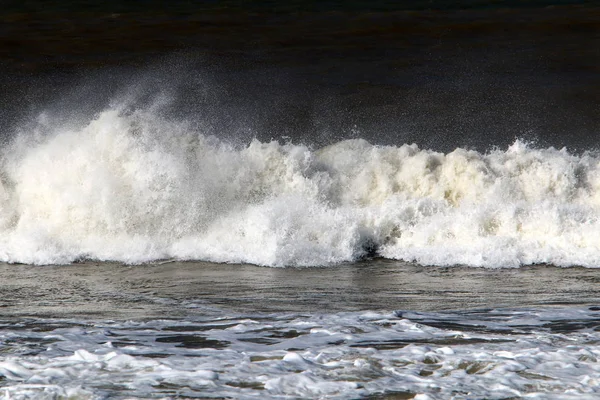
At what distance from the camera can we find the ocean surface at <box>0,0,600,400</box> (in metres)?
5.84

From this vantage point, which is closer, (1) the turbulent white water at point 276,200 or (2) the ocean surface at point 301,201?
(2) the ocean surface at point 301,201

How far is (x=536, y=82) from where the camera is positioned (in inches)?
632

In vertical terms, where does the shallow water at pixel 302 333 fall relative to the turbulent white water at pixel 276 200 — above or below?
below

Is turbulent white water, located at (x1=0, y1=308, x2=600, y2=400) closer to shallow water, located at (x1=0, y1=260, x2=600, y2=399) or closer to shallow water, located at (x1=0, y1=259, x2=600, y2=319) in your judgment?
shallow water, located at (x1=0, y1=260, x2=600, y2=399)

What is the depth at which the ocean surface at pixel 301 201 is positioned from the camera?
5.84 m

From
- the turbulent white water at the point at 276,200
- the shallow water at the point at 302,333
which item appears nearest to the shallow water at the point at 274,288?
the shallow water at the point at 302,333

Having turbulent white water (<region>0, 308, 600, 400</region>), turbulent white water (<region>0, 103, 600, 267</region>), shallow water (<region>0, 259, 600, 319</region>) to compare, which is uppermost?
turbulent white water (<region>0, 103, 600, 267</region>)

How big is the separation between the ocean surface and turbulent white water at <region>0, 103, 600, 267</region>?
0.11 feet

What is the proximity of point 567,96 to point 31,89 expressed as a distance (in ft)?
30.6

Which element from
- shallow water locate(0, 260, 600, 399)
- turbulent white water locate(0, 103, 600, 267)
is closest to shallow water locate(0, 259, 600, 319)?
shallow water locate(0, 260, 600, 399)

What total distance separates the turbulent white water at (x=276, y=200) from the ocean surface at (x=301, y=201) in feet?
0.11

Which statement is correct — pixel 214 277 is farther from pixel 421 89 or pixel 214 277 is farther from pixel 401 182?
pixel 421 89

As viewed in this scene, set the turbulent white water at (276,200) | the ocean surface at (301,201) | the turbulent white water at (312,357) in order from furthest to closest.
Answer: the turbulent white water at (276,200) → the ocean surface at (301,201) → the turbulent white water at (312,357)

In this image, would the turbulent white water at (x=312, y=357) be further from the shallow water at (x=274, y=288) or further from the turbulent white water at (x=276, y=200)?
the turbulent white water at (x=276, y=200)
